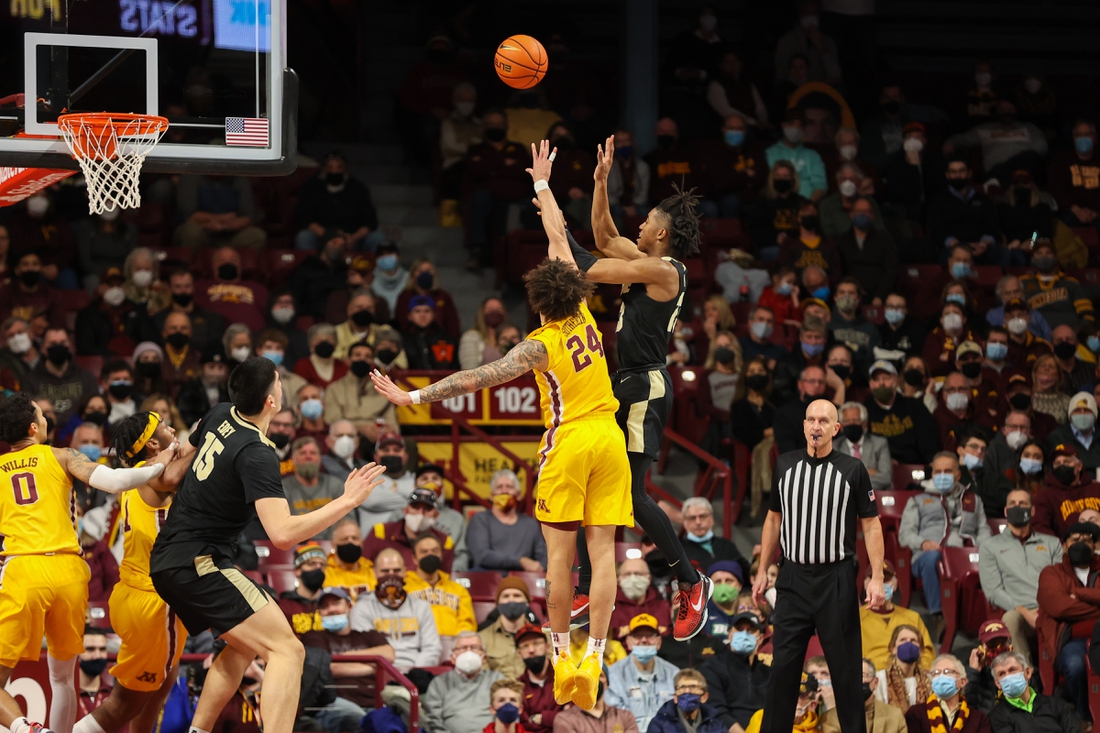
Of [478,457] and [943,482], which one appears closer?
[943,482]

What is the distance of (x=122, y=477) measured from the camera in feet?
25.3

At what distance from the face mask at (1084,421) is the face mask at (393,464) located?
21.7 feet

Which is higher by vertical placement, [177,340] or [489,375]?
[489,375]

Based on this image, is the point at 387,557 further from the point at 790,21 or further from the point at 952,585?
the point at 790,21

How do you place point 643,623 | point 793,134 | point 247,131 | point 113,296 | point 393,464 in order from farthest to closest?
point 793,134 → point 113,296 → point 393,464 → point 643,623 → point 247,131

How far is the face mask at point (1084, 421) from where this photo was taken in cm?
1444

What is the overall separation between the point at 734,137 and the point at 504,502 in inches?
273

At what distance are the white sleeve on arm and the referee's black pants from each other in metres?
3.98

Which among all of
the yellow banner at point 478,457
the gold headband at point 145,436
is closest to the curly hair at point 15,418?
the gold headband at point 145,436

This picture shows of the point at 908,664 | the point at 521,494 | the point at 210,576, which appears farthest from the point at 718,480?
the point at 210,576

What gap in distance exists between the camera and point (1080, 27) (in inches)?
883

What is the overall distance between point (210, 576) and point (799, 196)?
1119 cm

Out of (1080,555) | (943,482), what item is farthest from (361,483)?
(943,482)

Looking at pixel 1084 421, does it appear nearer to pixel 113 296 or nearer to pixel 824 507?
pixel 824 507
